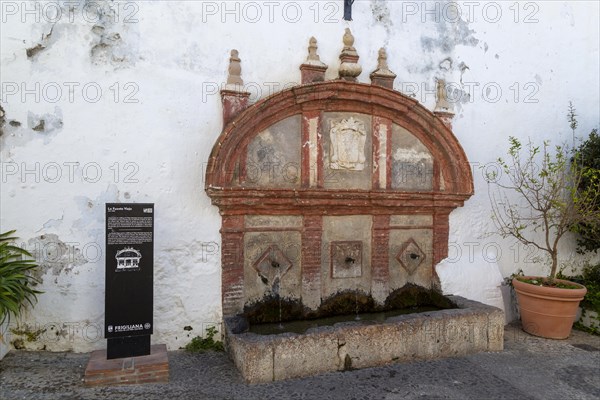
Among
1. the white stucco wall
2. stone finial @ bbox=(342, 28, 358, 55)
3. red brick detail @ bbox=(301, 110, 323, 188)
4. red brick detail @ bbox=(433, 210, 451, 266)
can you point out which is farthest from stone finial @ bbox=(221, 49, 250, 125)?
red brick detail @ bbox=(433, 210, 451, 266)

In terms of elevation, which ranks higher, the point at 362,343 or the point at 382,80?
the point at 382,80

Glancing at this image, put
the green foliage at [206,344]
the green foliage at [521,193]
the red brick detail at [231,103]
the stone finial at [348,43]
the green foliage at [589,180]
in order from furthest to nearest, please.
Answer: the green foliage at [521,193] → the green foliage at [589,180] → the stone finial at [348,43] → the red brick detail at [231,103] → the green foliage at [206,344]

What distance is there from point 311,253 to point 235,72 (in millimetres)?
2309

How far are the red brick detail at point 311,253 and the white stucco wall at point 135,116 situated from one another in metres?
1.03

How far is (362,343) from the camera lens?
14.9ft

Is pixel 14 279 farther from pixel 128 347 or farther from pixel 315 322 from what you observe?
pixel 315 322

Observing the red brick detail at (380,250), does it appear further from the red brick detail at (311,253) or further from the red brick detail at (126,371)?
the red brick detail at (126,371)

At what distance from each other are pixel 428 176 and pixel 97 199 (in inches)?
161

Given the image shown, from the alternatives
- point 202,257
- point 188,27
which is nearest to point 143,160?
point 202,257

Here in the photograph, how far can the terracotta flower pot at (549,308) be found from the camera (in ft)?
18.0

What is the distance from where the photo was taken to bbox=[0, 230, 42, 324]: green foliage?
4055 mm

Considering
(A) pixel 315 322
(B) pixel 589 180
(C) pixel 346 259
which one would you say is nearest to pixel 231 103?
(C) pixel 346 259

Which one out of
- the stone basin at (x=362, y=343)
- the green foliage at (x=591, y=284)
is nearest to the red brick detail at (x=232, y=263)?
the stone basin at (x=362, y=343)

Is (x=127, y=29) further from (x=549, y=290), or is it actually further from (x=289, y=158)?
(x=549, y=290)
